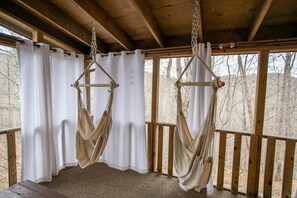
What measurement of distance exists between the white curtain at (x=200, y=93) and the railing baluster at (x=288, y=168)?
0.86m

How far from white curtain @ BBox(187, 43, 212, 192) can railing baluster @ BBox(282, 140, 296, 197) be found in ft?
2.84

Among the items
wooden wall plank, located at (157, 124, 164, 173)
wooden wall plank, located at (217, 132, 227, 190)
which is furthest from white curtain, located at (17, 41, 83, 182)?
wooden wall plank, located at (217, 132, 227, 190)

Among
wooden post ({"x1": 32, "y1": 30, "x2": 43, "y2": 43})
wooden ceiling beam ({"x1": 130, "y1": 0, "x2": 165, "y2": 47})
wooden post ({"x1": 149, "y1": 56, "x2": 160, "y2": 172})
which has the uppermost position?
wooden ceiling beam ({"x1": 130, "y1": 0, "x2": 165, "y2": 47})

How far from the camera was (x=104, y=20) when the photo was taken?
2086 mm

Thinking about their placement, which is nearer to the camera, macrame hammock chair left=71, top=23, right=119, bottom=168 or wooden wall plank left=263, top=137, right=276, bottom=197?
wooden wall plank left=263, top=137, right=276, bottom=197

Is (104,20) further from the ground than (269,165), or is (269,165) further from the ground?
(104,20)

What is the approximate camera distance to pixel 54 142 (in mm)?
2406

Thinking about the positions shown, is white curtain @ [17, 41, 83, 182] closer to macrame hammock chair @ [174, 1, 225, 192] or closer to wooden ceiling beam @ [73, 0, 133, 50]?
wooden ceiling beam @ [73, 0, 133, 50]

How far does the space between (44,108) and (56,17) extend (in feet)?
3.88

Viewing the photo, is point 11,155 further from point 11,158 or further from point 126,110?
point 126,110

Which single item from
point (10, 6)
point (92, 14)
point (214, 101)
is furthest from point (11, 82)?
point (214, 101)

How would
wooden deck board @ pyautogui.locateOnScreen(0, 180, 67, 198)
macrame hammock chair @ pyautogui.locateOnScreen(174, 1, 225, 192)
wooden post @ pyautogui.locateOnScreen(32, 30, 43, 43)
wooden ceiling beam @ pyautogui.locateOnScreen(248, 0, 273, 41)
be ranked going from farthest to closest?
wooden post @ pyautogui.locateOnScreen(32, 30, 43, 43) < macrame hammock chair @ pyautogui.locateOnScreen(174, 1, 225, 192) < wooden ceiling beam @ pyautogui.locateOnScreen(248, 0, 273, 41) < wooden deck board @ pyautogui.locateOnScreen(0, 180, 67, 198)

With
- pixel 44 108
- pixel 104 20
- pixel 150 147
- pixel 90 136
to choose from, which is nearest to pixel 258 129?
pixel 150 147

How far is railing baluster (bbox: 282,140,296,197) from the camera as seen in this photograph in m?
1.94
